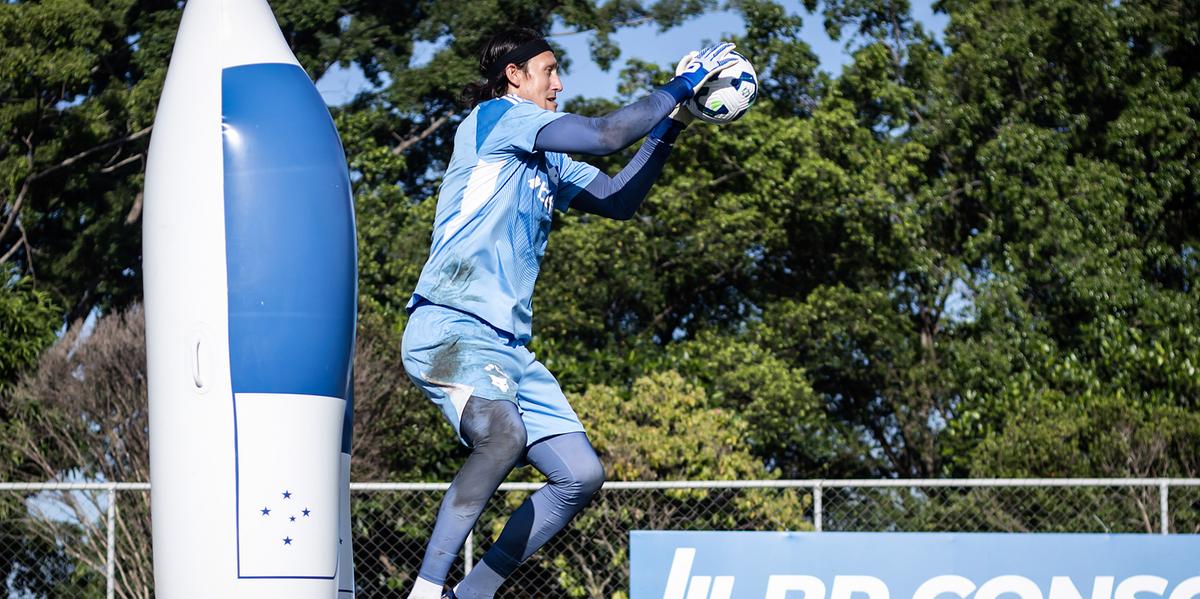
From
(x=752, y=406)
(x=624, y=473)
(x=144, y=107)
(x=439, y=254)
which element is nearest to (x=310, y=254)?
(x=439, y=254)

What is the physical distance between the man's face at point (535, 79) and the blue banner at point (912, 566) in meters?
3.89

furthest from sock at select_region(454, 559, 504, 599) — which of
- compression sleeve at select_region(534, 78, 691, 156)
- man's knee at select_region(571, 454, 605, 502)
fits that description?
compression sleeve at select_region(534, 78, 691, 156)

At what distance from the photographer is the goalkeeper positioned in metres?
4.34

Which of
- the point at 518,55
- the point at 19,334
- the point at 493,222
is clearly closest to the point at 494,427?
the point at 493,222

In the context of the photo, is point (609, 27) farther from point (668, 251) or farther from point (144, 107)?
point (144, 107)

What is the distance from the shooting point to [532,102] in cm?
482

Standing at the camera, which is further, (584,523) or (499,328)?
(584,523)

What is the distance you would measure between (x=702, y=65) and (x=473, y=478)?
161 centimetres

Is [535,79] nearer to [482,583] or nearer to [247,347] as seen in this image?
[247,347]

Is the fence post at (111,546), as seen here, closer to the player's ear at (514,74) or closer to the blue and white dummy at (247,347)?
the blue and white dummy at (247,347)

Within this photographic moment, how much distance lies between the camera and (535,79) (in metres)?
4.89

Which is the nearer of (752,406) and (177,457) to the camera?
(177,457)

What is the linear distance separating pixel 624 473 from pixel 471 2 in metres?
9.91

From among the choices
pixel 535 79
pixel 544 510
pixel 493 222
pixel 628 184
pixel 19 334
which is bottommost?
pixel 19 334
